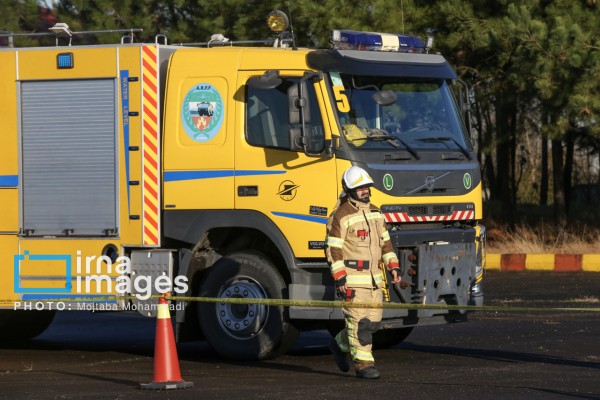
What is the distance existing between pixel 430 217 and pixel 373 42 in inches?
68.3

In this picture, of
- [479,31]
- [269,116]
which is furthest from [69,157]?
[479,31]

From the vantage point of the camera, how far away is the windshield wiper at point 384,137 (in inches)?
464

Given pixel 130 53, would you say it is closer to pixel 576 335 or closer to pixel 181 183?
pixel 181 183

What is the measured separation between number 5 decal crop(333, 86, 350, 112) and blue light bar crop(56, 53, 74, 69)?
8.42ft

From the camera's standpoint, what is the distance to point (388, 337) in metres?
13.1

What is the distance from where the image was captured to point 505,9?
22969mm

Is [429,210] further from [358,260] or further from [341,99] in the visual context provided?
[358,260]

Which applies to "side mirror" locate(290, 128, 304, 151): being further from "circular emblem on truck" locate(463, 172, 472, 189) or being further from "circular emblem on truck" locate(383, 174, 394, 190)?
"circular emblem on truck" locate(463, 172, 472, 189)

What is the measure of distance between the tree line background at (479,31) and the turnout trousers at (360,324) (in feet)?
35.2

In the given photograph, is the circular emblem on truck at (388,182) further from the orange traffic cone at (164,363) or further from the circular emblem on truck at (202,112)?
the orange traffic cone at (164,363)

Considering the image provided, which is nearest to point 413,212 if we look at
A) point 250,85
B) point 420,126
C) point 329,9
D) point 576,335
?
point 420,126

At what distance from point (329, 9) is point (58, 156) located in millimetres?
11248

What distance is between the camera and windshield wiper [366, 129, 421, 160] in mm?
11781

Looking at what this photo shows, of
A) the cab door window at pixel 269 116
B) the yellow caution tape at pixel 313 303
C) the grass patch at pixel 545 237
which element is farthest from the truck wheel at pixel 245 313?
the grass patch at pixel 545 237
